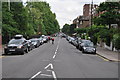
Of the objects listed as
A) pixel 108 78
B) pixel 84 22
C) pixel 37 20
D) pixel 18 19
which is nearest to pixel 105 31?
pixel 18 19

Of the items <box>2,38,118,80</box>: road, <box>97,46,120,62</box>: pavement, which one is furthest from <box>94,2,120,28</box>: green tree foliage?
<box>2,38,118,80</box>: road

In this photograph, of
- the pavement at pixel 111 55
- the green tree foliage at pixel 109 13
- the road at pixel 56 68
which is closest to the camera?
the road at pixel 56 68

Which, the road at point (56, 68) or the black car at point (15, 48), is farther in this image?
the black car at point (15, 48)

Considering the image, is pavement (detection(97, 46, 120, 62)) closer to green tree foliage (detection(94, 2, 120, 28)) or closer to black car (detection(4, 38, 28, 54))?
green tree foliage (detection(94, 2, 120, 28))

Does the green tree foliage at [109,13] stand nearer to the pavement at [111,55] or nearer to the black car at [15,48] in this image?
the pavement at [111,55]

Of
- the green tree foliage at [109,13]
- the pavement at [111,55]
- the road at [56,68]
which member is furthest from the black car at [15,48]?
the green tree foliage at [109,13]

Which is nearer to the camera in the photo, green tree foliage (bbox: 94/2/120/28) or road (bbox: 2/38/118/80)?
road (bbox: 2/38/118/80)

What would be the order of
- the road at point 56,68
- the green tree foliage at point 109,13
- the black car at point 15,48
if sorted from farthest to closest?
the green tree foliage at point 109,13 < the black car at point 15,48 < the road at point 56,68

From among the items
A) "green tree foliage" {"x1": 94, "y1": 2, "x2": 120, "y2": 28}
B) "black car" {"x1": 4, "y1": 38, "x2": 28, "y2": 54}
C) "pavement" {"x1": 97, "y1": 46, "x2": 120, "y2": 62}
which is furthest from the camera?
"green tree foliage" {"x1": 94, "y1": 2, "x2": 120, "y2": 28}

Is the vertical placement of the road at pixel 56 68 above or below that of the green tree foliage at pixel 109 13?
below

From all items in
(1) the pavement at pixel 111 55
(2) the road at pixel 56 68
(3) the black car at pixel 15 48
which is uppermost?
(3) the black car at pixel 15 48

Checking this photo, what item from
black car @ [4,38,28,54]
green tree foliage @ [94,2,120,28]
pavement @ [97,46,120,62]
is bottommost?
pavement @ [97,46,120,62]

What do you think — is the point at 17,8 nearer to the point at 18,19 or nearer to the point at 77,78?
the point at 18,19

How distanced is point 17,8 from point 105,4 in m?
19.2
